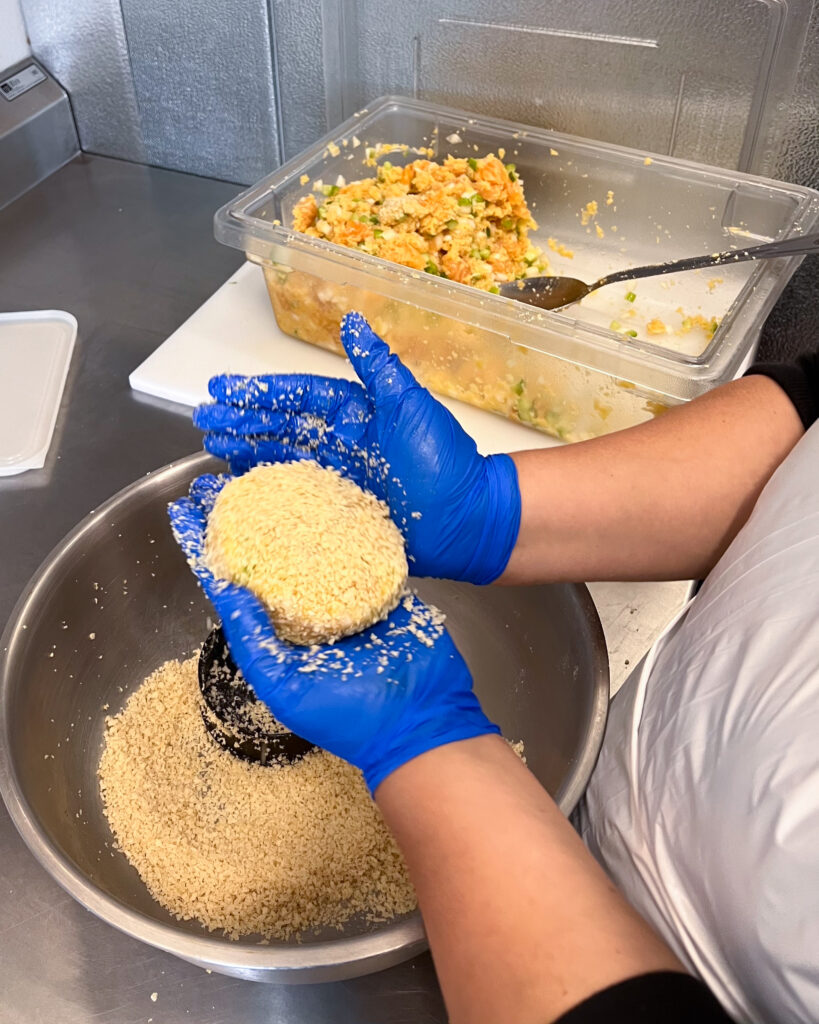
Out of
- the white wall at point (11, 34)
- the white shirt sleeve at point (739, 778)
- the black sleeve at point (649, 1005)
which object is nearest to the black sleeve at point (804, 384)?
the white shirt sleeve at point (739, 778)

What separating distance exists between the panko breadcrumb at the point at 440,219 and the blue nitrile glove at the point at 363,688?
2.13 ft

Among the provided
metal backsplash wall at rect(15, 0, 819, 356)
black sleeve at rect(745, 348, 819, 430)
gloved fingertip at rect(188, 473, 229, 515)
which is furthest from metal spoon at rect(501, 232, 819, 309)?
gloved fingertip at rect(188, 473, 229, 515)

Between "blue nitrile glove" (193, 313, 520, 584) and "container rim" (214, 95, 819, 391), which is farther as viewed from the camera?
"container rim" (214, 95, 819, 391)

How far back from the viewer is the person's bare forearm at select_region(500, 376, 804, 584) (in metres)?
0.79

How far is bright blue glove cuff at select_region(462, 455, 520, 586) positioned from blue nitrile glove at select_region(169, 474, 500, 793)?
124 mm

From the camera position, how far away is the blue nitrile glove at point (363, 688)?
64cm

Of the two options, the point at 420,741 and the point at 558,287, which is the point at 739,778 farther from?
the point at 558,287

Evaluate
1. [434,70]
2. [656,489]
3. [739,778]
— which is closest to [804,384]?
[656,489]

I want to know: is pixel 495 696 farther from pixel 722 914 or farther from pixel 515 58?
pixel 515 58

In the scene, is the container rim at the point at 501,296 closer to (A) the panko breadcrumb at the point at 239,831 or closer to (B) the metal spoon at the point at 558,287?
(B) the metal spoon at the point at 558,287

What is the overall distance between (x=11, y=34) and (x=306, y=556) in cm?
141

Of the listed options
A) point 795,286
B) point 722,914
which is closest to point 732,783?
point 722,914

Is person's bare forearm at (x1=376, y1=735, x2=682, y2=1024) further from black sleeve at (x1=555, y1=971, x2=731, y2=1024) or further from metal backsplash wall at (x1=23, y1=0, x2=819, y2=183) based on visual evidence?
metal backsplash wall at (x1=23, y1=0, x2=819, y2=183)

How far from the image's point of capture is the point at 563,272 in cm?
131
